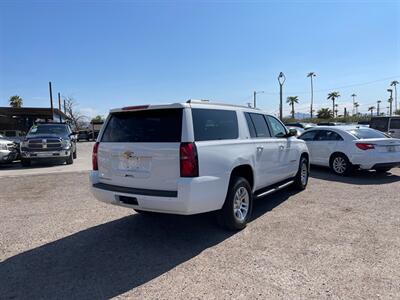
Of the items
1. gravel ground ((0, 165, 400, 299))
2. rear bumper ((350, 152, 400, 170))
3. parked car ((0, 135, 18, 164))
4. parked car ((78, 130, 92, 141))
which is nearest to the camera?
gravel ground ((0, 165, 400, 299))

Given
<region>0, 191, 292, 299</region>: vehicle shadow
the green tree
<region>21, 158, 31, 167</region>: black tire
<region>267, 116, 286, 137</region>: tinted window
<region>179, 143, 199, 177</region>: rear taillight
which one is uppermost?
the green tree

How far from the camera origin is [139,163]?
4.46 meters

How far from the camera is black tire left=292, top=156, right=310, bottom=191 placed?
768 centimetres

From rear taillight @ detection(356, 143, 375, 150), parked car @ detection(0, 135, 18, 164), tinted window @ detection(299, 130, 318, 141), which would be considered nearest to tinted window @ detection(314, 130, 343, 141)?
tinted window @ detection(299, 130, 318, 141)

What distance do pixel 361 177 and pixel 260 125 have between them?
5.30 m

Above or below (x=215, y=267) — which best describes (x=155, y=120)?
above

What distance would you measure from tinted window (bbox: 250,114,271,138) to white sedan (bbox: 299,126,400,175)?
4694 millimetres

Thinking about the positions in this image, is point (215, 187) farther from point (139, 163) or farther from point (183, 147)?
point (139, 163)

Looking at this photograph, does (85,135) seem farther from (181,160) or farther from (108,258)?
(181,160)

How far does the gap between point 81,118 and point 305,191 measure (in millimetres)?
71397

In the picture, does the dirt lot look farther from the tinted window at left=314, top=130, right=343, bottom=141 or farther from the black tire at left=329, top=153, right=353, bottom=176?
the tinted window at left=314, top=130, right=343, bottom=141

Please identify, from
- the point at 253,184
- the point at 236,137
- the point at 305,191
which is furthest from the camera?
the point at 305,191

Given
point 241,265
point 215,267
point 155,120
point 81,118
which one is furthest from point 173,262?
point 81,118

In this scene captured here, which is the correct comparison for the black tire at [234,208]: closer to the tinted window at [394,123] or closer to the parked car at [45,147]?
the parked car at [45,147]
